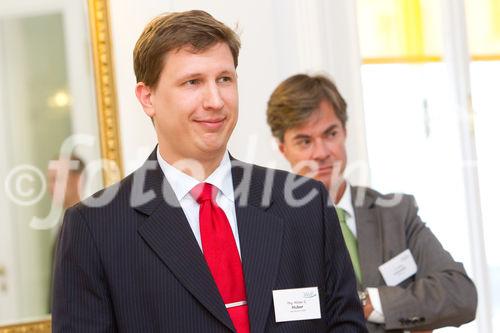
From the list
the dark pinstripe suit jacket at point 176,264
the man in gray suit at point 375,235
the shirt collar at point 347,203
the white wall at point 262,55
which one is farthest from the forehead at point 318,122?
the dark pinstripe suit jacket at point 176,264

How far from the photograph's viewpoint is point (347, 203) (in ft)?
10.5

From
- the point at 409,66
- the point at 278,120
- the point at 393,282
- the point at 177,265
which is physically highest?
the point at 409,66

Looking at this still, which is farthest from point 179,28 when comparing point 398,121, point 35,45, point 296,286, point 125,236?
point 398,121

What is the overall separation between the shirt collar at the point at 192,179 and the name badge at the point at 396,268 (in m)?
1.03

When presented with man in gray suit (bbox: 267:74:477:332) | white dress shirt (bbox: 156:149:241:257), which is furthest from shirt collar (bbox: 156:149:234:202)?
man in gray suit (bbox: 267:74:477:332)

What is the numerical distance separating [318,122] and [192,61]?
1241 mm

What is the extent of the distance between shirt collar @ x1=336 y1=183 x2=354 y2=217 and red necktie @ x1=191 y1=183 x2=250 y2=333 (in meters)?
1.12

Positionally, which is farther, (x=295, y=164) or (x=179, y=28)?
(x=295, y=164)

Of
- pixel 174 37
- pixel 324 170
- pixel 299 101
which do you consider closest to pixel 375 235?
pixel 324 170

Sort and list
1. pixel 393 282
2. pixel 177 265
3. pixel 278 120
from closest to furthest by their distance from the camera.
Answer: pixel 177 265
pixel 393 282
pixel 278 120

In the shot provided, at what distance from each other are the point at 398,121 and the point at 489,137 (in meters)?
0.76

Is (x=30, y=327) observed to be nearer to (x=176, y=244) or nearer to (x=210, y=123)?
(x=176, y=244)

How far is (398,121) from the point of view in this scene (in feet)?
16.7

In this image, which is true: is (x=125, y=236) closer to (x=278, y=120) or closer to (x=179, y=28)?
(x=179, y=28)
